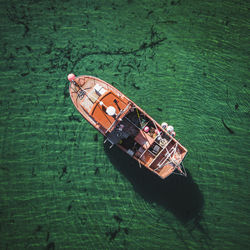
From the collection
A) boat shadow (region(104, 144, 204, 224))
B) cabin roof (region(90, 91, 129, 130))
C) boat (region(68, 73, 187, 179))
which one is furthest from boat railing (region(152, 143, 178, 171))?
cabin roof (region(90, 91, 129, 130))

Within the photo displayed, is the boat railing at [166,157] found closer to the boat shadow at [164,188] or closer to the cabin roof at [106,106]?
the boat shadow at [164,188]

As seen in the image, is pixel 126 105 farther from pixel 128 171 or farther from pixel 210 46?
pixel 210 46

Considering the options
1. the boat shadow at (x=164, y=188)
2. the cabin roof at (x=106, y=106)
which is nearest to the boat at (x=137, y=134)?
the cabin roof at (x=106, y=106)

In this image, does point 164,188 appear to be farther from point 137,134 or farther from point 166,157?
point 137,134

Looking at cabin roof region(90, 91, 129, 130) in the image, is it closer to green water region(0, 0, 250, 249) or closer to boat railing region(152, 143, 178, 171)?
green water region(0, 0, 250, 249)

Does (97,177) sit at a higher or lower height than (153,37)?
lower

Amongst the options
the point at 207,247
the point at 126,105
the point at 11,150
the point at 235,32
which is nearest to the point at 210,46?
the point at 235,32
